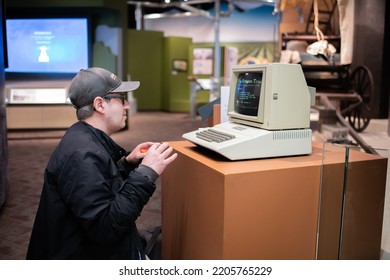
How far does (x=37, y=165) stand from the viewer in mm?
5629

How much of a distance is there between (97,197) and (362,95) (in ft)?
19.2

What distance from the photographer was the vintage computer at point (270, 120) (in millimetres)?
1833

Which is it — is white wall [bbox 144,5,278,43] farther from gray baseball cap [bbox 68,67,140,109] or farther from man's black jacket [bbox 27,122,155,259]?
man's black jacket [bbox 27,122,155,259]

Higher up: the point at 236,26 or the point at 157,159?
the point at 236,26

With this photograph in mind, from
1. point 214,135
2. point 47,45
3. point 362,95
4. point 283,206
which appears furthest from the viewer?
point 47,45

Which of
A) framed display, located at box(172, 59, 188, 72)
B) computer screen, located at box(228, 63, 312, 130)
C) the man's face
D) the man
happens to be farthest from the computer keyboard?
framed display, located at box(172, 59, 188, 72)

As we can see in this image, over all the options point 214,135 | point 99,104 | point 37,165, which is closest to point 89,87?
point 99,104

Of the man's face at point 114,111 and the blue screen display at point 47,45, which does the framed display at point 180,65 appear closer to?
the blue screen display at point 47,45

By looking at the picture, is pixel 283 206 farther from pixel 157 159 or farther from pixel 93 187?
pixel 93 187

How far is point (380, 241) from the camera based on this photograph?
1979mm

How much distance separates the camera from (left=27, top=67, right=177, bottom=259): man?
4.86 ft

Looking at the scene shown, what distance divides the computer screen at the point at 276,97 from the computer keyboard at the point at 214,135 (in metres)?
0.15
